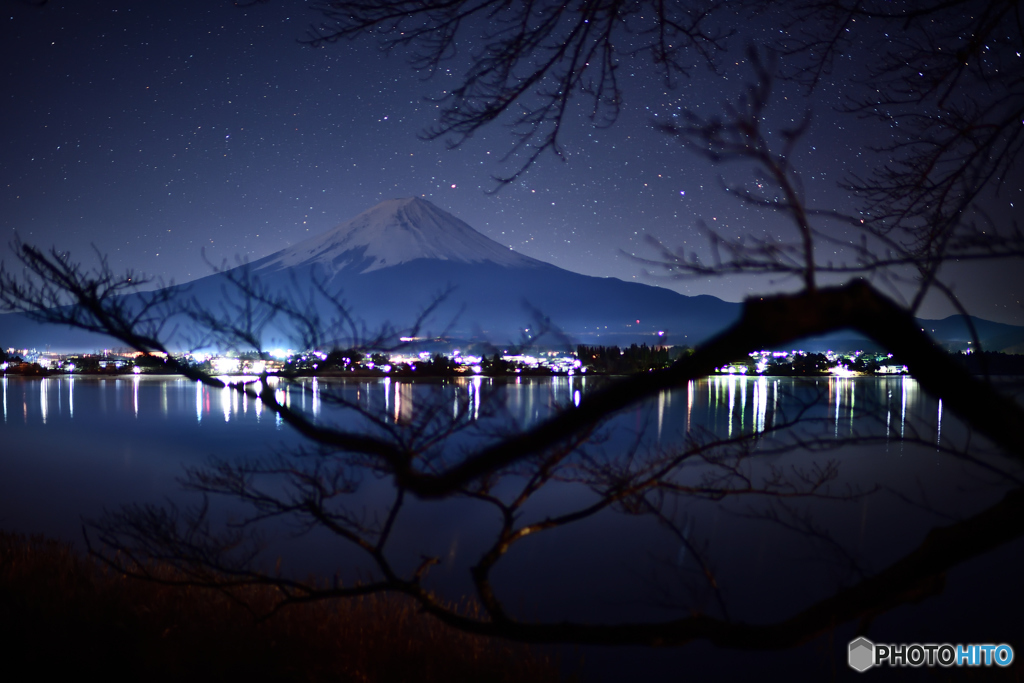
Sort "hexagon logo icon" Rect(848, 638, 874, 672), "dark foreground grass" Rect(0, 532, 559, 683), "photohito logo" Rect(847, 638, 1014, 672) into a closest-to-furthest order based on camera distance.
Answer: "hexagon logo icon" Rect(848, 638, 874, 672) → "photohito logo" Rect(847, 638, 1014, 672) → "dark foreground grass" Rect(0, 532, 559, 683)

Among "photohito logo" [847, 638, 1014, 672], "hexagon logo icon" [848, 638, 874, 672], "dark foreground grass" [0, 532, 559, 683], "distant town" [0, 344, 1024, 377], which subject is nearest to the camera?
Result: "distant town" [0, 344, 1024, 377]

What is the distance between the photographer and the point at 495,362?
303cm

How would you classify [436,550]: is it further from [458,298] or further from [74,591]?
[458,298]

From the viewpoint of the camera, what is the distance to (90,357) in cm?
336

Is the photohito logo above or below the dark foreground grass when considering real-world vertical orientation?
above

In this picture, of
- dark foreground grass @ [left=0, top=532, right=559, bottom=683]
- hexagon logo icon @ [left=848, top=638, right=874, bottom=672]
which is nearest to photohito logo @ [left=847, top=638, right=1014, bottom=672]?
hexagon logo icon @ [left=848, top=638, right=874, bottom=672]

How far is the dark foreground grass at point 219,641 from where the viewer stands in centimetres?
498

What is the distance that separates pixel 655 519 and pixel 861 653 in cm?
921

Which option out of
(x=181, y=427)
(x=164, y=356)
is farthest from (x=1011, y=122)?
(x=181, y=427)

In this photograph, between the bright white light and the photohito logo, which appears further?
the photohito logo

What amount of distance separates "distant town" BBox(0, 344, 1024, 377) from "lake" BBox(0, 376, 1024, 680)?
95mm

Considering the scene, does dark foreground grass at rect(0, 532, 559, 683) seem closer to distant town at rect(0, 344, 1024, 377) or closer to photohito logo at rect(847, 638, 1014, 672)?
photohito logo at rect(847, 638, 1014, 672)

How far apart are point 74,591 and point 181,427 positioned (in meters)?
24.3

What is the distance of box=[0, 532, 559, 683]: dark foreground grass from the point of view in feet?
16.3
